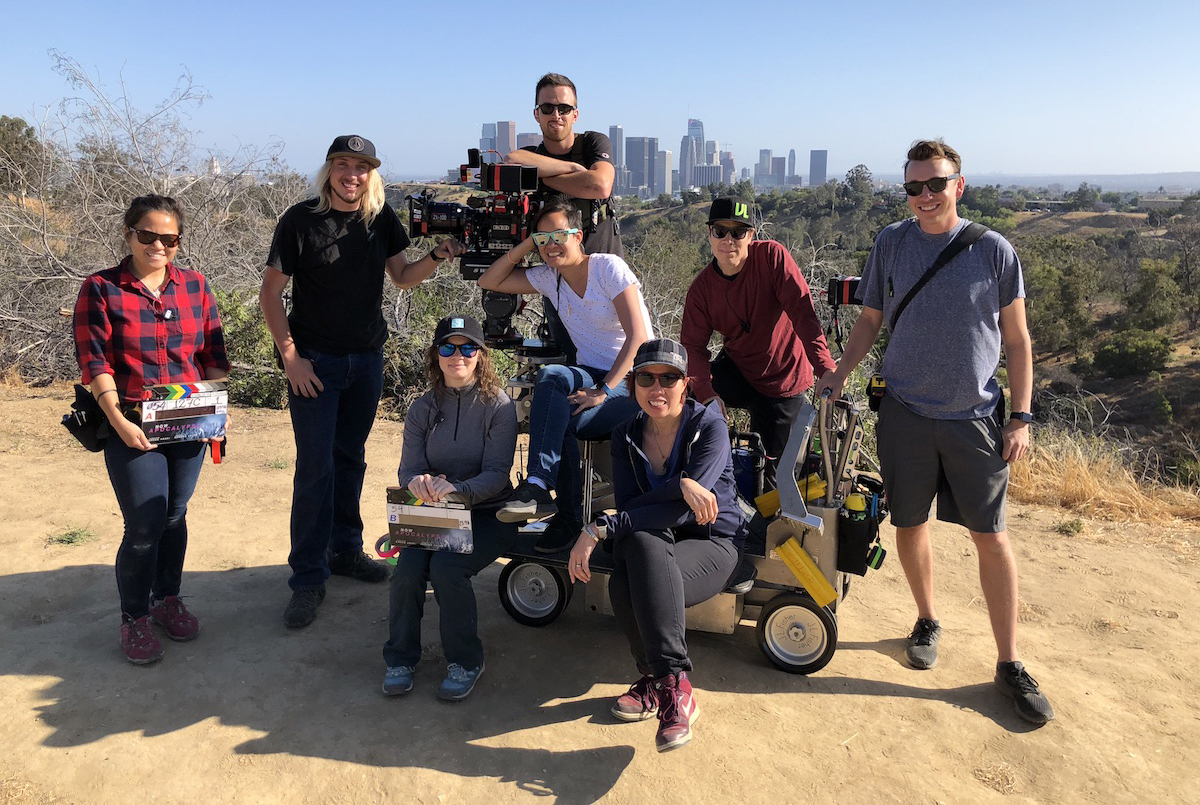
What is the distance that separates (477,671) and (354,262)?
75.7 inches

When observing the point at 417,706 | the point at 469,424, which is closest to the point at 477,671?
the point at 417,706

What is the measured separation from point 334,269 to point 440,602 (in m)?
1.60

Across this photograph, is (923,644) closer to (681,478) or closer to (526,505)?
A: (681,478)

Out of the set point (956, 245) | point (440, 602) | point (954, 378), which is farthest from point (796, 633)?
point (956, 245)

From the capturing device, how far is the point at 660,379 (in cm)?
330

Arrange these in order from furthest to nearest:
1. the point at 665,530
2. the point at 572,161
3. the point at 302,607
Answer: the point at 572,161, the point at 302,607, the point at 665,530

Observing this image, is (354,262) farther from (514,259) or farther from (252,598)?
(252,598)

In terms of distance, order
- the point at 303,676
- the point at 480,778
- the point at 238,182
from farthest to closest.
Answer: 1. the point at 238,182
2. the point at 303,676
3. the point at 480,778

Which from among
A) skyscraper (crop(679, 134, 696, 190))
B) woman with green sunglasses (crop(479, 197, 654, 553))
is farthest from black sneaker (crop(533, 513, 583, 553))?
skyscraper (crop(679, 134, 696, 190))

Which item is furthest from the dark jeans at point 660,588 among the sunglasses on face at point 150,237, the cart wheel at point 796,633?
the sunglasses on face at point 150,237

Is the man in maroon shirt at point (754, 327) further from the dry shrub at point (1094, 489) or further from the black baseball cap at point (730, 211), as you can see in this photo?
the dry shrub at point (1094, 489)

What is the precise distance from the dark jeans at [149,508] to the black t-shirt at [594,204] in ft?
6.58

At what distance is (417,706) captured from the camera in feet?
11.2

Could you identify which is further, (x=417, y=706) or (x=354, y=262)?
(x=354, y=262)
